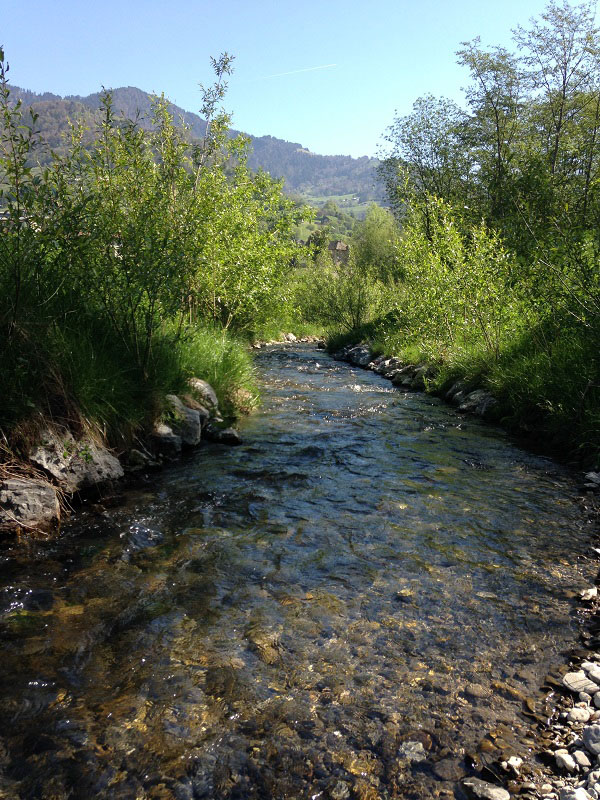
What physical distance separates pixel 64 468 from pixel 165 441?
8.47 feet

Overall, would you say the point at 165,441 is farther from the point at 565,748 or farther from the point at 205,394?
the point at 565,748

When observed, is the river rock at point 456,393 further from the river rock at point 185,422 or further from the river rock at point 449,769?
the river rock at point 449,769

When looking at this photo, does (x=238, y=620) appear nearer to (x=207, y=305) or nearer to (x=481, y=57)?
(x=207, y=305)

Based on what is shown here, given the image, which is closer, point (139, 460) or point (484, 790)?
point (484, 790)

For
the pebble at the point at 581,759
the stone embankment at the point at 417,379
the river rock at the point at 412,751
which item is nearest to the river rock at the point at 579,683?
the pebble at the point at 581,759

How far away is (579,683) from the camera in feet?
13.0

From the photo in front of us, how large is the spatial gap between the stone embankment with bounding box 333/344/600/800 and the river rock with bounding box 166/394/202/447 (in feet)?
23.0

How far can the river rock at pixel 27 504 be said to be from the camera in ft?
19.8

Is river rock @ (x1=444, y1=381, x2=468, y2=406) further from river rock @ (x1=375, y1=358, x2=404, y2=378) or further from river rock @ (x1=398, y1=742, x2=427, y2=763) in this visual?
river rock @ (x1=398, y1=742, x2=427, y2=763)

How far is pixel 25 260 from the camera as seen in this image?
24.2 ft

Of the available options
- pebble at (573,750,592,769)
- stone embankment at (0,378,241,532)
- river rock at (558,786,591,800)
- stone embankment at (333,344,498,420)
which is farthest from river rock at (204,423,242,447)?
river rock at (558,786,591,800)

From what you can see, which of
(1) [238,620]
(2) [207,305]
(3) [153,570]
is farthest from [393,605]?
(2) [207,305]

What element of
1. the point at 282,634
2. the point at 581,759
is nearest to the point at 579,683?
the point at 581,759

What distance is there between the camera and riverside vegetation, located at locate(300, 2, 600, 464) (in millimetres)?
9906
